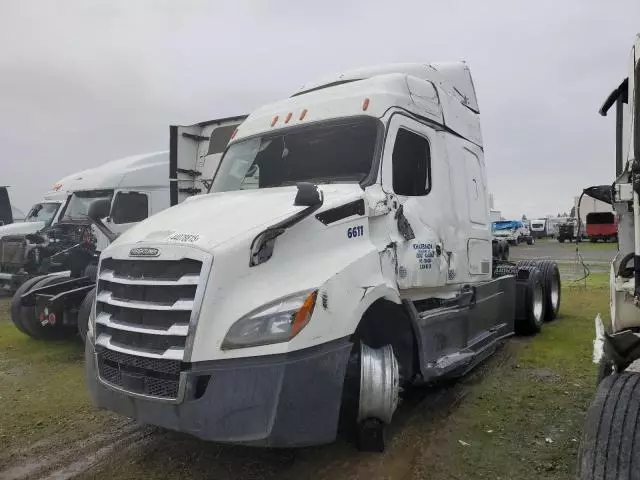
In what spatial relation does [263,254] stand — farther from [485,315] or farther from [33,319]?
[33,319]

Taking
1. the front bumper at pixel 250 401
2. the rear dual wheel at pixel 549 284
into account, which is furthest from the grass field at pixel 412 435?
the rear dual wheel at pixel 549 284

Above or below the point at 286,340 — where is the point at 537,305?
below

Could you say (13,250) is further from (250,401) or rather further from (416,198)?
(250,401)

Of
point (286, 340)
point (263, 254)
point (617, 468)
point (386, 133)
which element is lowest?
point (617, 468)

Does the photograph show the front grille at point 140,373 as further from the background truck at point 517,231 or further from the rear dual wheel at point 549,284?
the background truck at point 517,231

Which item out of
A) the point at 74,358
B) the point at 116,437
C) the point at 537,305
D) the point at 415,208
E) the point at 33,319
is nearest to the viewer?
the point at 116,437

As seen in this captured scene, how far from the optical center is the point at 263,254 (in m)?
3.51

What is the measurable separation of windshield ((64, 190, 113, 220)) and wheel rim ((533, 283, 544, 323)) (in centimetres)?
951

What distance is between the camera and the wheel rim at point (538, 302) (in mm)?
8578

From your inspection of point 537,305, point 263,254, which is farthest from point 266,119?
point 537,305

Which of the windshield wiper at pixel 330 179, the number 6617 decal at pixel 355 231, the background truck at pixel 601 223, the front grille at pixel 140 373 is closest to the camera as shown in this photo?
the front grille at pixel 140 373

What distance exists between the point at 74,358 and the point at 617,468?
21.7 feet

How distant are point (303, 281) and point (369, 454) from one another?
157 centimetres

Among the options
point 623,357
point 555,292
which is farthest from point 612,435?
point 555,292
